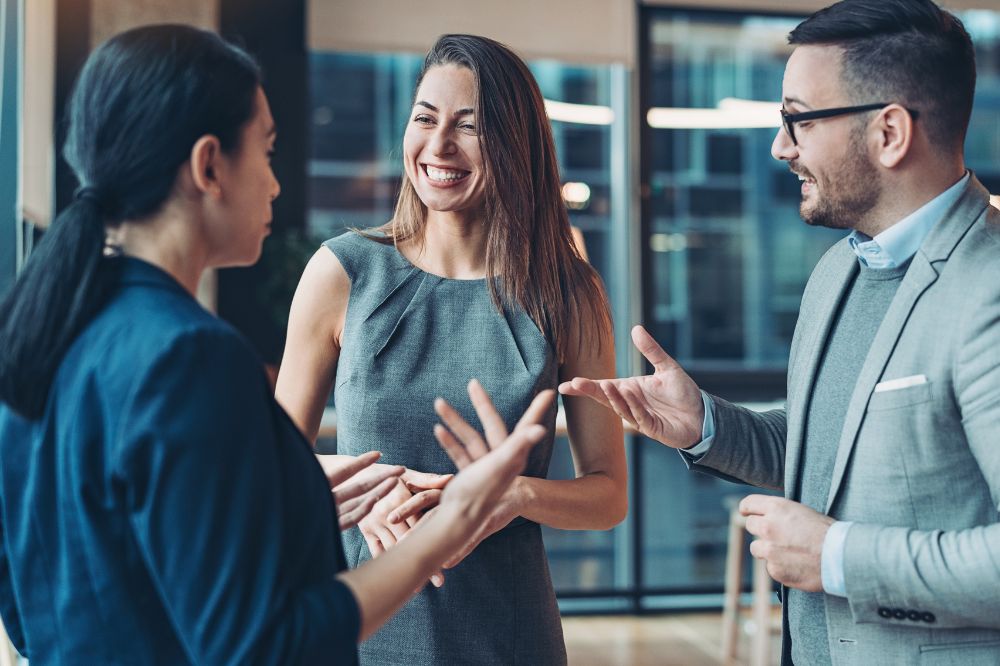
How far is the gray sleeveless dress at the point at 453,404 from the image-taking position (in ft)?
5.35

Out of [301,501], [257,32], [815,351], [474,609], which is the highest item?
[257,32]

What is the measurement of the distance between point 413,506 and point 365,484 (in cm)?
13

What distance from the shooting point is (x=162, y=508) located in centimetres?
90

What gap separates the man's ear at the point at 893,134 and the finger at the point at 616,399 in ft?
1.63

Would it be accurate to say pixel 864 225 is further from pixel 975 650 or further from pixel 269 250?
pixel 269 250

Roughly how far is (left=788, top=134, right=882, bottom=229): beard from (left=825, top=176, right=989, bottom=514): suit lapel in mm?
123

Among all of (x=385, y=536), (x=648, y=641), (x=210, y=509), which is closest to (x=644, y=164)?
(x=648, y=641)

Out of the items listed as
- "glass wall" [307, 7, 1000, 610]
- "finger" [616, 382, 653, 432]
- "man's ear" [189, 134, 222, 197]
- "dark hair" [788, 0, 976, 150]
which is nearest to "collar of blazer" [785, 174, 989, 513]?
"dark hair" [788, 0, 976, 150]

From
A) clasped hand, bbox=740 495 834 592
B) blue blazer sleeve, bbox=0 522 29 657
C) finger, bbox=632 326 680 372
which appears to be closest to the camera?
blue blazer sleeve, bbox=0 522 29 657

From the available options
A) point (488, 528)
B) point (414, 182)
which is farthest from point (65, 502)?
point (414, 182)

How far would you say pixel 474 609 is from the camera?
5.35ft

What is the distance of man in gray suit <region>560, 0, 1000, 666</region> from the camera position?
1.27 m

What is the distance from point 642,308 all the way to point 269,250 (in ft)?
6.48

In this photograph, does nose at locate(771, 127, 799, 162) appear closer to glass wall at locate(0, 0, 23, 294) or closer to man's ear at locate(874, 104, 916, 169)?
man's ear at locate(874, 104, 916, 169)
